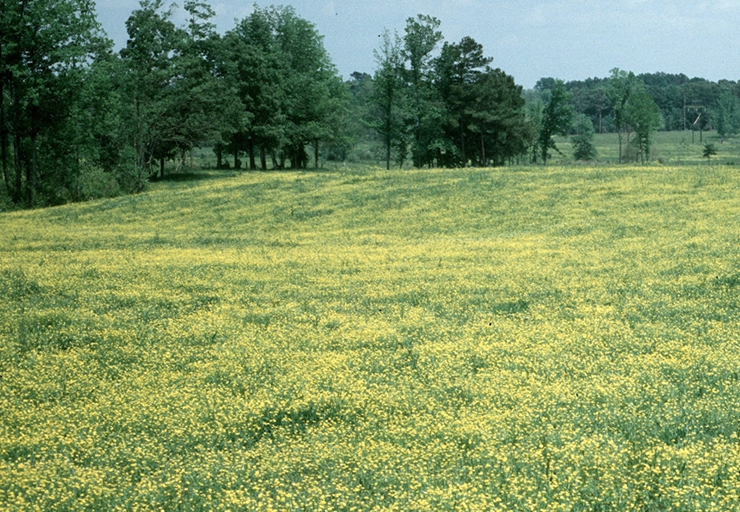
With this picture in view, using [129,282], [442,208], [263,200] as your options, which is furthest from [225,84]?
[129,282]

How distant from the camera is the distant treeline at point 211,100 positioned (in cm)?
5038

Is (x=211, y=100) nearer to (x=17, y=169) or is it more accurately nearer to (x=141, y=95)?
(x=141, y=95)

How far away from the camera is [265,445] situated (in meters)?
8.87

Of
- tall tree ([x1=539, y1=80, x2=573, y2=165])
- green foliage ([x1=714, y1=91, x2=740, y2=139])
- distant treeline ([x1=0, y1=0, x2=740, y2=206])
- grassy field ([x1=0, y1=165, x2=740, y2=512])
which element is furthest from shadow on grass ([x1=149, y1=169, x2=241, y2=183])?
green foliage ([x1=714, y1=91, x2=740, y2=139])

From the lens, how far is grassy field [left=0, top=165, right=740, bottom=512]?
7.68 meters

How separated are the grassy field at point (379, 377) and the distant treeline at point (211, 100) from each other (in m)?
30.0

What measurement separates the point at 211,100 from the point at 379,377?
59.8m

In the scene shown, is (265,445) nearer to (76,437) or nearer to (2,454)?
(76,437)

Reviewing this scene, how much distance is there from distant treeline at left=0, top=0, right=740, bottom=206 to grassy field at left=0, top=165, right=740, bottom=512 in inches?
1181

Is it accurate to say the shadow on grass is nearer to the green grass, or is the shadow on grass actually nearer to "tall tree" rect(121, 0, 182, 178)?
"tall tree" rect(121, 0, 182, 178)

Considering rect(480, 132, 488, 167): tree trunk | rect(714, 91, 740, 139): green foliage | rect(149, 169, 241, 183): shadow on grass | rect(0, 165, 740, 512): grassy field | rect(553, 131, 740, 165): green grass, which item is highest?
rect(714, 91, 740, 139): green foliage

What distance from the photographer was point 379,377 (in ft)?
36.5

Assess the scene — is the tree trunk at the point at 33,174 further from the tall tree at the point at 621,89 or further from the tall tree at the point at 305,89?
the tall tree at the point at 621,89

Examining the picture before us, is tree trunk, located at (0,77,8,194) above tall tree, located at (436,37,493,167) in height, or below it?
below
